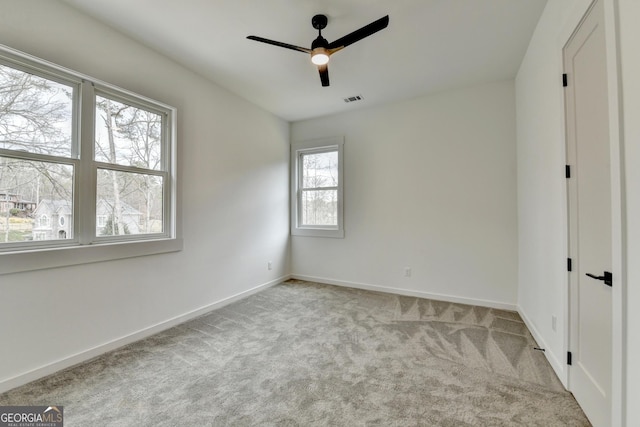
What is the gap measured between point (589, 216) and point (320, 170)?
3.62m

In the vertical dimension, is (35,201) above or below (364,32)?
below

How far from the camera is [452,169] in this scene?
3623 millimetres

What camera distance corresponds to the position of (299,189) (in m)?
4.91

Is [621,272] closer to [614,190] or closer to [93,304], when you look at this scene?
[614,190]

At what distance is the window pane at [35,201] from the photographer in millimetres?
1916

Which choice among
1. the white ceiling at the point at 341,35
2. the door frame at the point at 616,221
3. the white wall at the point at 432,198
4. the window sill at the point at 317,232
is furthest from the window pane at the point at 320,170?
the door frame at the point at 616,221


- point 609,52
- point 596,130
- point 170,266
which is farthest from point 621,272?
point 170,266

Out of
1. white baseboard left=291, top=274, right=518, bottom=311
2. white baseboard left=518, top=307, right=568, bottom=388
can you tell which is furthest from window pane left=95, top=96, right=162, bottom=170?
white baseboard left=518, top=307, right=568, bottom=388

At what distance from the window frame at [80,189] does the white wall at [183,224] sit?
0.08 metres

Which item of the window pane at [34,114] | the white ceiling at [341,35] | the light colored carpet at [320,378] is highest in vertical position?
the white ceiling at [341,35]

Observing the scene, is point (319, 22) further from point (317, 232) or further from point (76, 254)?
point (317, 232)

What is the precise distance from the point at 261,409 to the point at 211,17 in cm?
305

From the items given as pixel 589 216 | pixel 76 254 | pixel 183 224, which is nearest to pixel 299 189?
pixel 183 224

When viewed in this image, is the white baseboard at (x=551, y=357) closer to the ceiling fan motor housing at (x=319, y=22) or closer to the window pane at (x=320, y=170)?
the window pane at (x=320, y=170)
